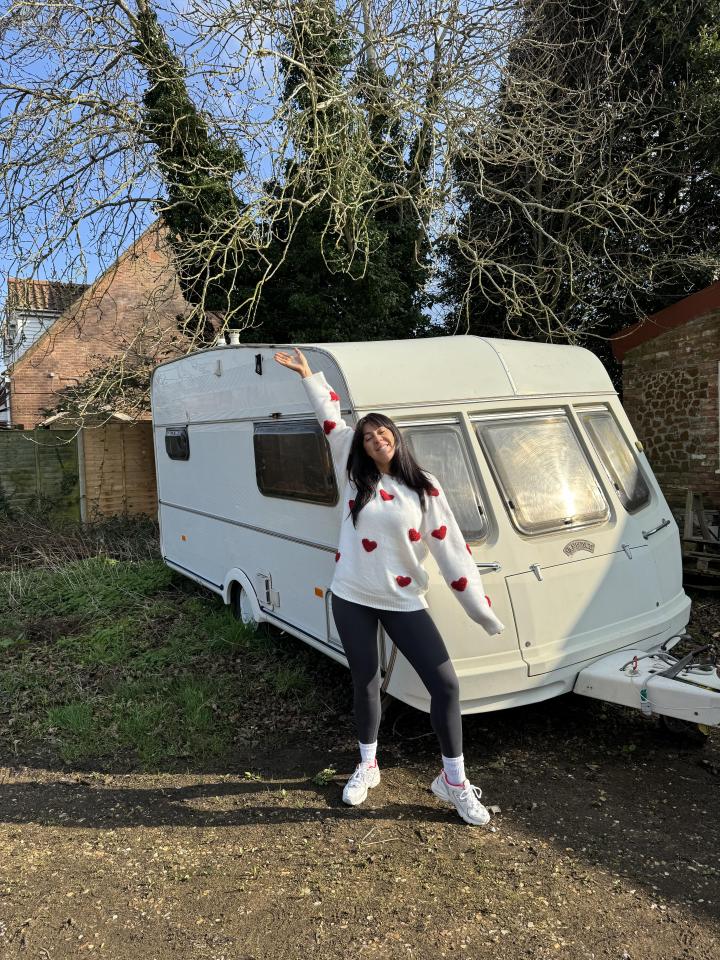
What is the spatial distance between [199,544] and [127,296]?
16526mm

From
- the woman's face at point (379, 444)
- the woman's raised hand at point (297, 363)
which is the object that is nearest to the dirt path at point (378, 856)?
the woman's face at point (379, 444)

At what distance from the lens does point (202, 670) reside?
17.4 feet

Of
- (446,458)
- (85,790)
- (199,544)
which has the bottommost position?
(85,790)

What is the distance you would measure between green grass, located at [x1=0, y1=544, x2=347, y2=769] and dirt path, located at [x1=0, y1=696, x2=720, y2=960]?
236 mm

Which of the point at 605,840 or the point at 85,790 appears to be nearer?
the point at 605,840

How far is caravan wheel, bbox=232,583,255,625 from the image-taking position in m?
5.79

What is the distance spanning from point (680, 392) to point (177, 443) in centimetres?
652

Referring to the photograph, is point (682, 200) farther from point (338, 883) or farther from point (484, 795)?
point (338, 883)

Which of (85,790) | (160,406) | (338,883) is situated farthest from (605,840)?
(160,406)

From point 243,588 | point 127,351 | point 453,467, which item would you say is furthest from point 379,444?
point 127,351

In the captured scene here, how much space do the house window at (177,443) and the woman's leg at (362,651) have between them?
3922 millimetres

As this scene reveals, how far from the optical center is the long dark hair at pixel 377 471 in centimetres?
330

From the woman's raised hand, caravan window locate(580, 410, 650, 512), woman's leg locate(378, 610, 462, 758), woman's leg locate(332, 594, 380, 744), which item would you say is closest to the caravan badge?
caravan window locate(580, 410, 650, 512)

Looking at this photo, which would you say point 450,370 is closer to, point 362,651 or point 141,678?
point 362,651
